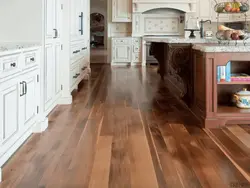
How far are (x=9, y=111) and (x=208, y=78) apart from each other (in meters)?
1.92

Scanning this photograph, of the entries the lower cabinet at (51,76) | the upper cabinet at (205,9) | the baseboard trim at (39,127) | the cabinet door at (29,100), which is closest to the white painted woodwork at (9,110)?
the cabinet door at (29,100)

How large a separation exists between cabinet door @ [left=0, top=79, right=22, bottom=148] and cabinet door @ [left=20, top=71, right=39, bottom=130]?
0.14m

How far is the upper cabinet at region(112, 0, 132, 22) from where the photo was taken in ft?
37.0

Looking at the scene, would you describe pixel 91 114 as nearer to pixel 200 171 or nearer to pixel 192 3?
pixel 200 171

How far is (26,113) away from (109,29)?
905 centimetres

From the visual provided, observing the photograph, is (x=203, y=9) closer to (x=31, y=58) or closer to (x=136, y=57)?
(x=136, y=57)

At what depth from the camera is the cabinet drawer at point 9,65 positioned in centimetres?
223

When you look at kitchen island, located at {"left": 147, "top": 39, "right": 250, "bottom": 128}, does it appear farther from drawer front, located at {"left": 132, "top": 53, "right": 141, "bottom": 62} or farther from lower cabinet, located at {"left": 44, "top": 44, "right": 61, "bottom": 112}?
drawer front, located at {"left": 132, "top": 53, "right": 141, "bottom": 62}

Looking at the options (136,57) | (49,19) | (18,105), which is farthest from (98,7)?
(18,105)

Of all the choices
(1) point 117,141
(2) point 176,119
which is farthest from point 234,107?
(1) point 117,141

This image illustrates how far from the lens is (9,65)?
7.79ft

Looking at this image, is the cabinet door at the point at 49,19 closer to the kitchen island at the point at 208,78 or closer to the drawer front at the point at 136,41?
the kitchen island at the point at 208,78

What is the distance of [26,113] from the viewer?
290cm

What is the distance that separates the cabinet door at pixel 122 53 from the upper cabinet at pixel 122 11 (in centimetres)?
86
